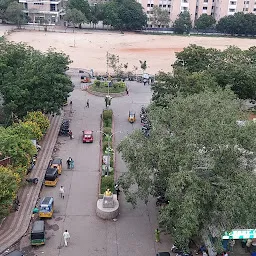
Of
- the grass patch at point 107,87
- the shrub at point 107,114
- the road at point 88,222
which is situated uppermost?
the grass patch at point 107,87

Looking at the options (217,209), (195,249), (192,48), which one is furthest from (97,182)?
(192,48)

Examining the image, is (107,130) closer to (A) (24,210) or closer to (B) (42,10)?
(A) (24,210)

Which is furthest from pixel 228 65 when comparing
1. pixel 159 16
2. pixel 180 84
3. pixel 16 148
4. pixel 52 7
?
pixel 52 7

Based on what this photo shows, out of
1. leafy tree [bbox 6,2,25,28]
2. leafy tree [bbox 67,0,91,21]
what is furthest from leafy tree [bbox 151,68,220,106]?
leafy tree [bbox 67,0,91,21]

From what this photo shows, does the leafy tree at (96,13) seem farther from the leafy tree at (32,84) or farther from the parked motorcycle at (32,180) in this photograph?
the parked motorcycle at (32,180)

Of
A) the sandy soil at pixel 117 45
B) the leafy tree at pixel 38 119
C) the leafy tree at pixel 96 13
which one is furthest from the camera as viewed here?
the leafy tree at pixel 96 13

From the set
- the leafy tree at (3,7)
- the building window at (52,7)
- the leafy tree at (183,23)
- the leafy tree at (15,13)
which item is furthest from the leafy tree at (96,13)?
the leafy tree at (3,7)

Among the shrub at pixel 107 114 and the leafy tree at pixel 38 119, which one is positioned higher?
the leafy tree at pixel 38 119
